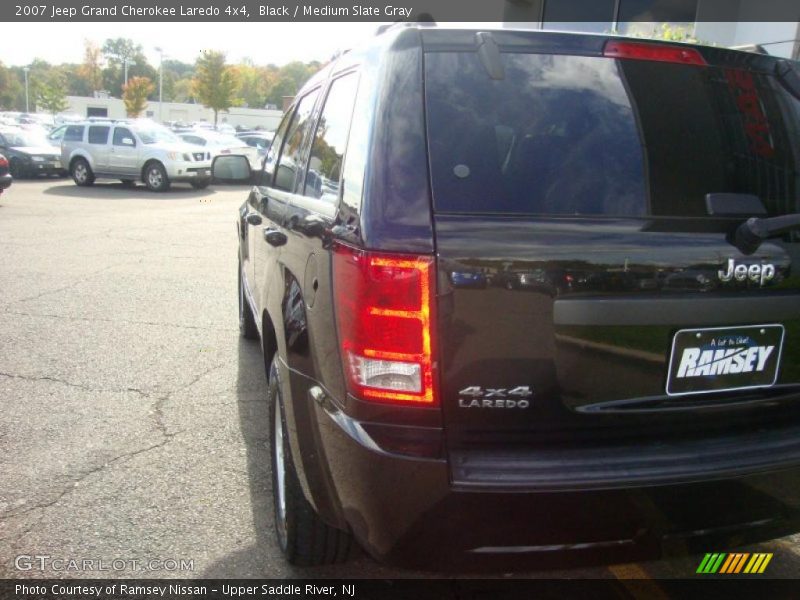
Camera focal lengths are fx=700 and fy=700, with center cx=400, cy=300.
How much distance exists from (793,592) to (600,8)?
11.5 m

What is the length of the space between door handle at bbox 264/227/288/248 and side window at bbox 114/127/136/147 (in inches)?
744

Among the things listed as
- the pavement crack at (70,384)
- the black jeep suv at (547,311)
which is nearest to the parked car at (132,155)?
the pavement crack at (70,384)

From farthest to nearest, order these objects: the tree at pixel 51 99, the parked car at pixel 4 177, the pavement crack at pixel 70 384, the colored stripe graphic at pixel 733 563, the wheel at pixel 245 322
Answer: the tree at pixel 51 99 → the parked car at pixel 4 177 → the wheel at pixel 245 322 → the pavement crack at pixel 70 384 → the colored stripe graphic at pixel 733 563

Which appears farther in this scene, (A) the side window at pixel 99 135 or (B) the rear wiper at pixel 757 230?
(A) the side window at pixel 99 135

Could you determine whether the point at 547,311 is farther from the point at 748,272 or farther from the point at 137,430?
the point at 137,430

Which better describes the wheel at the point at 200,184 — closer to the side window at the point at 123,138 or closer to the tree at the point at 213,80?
the side window at the point at 123,138

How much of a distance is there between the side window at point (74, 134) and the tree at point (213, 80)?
3569 centimetres

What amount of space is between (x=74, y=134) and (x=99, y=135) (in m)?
1.05

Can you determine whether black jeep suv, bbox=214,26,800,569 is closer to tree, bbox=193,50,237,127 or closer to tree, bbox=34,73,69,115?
tree, bbox=193,50,237,127

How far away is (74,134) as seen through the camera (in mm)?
21078

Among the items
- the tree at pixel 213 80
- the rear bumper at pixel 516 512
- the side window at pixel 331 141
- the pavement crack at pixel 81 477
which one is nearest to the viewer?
the rear bumper at pixel 516 512

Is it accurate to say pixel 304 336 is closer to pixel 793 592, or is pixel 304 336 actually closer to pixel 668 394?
pixel 668 394

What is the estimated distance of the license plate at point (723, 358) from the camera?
2076 millimetres

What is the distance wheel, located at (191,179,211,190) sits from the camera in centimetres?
2051
